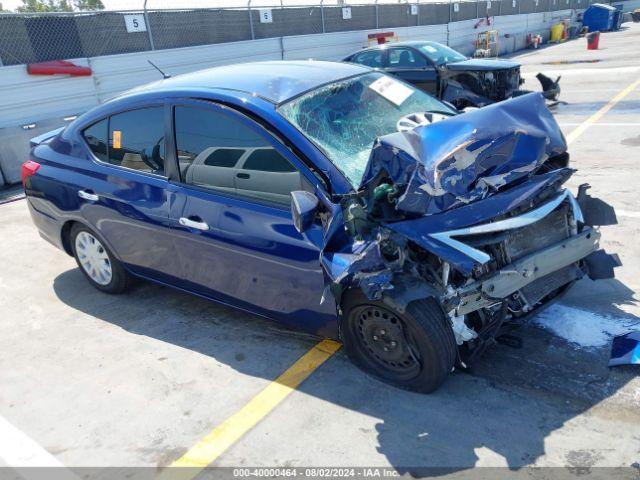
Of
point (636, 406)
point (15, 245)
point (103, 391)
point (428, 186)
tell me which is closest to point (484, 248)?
point (428, 186)

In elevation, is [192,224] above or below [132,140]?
below

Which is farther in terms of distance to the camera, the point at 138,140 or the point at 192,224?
the point at 138,140

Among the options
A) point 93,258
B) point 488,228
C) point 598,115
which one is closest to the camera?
point 488,228

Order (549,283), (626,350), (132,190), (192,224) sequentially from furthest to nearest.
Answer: (132,190)
(192,224)
(549,283)
(626,350)

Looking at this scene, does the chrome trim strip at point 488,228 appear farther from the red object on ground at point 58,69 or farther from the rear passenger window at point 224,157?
the red object on ground at point 58,69

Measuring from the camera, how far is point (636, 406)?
282cm

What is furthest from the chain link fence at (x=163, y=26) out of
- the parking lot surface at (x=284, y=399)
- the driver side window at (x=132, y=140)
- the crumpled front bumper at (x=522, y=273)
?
the crumpled front bumper at (x=522, y=273)

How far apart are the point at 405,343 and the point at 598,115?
27.9 ft

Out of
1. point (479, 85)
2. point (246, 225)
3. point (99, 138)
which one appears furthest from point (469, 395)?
point (479, 85)

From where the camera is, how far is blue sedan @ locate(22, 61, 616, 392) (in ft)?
9.36

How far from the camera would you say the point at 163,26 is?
12828 millimetres

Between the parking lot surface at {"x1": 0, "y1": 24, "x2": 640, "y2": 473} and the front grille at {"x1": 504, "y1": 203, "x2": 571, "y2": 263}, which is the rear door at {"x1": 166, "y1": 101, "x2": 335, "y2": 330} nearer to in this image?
the parking lot surface at {"x1": 0, "y1": 24, "x2": 640, "y2": 473}

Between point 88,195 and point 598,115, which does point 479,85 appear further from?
point 88,195

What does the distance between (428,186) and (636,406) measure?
5.20 feet
